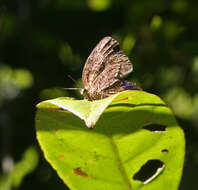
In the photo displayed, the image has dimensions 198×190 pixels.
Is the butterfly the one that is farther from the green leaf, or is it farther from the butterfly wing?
the green leaf

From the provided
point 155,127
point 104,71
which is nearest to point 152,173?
point 155,127

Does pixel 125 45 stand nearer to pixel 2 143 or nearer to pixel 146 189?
pixel 2 143

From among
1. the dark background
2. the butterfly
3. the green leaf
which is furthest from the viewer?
the dark background

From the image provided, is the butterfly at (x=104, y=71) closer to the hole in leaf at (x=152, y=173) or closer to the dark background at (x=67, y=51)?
the hole in leaf at (x=152, y=173)

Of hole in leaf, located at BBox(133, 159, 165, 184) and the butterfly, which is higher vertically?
the butterfly

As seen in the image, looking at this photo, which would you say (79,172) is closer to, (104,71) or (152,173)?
(152,173)

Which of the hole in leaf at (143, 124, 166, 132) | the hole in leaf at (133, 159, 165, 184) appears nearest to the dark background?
the hole in leaf at (133, 159, 165, 184)

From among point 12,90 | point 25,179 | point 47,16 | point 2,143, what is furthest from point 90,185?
point 12,90
